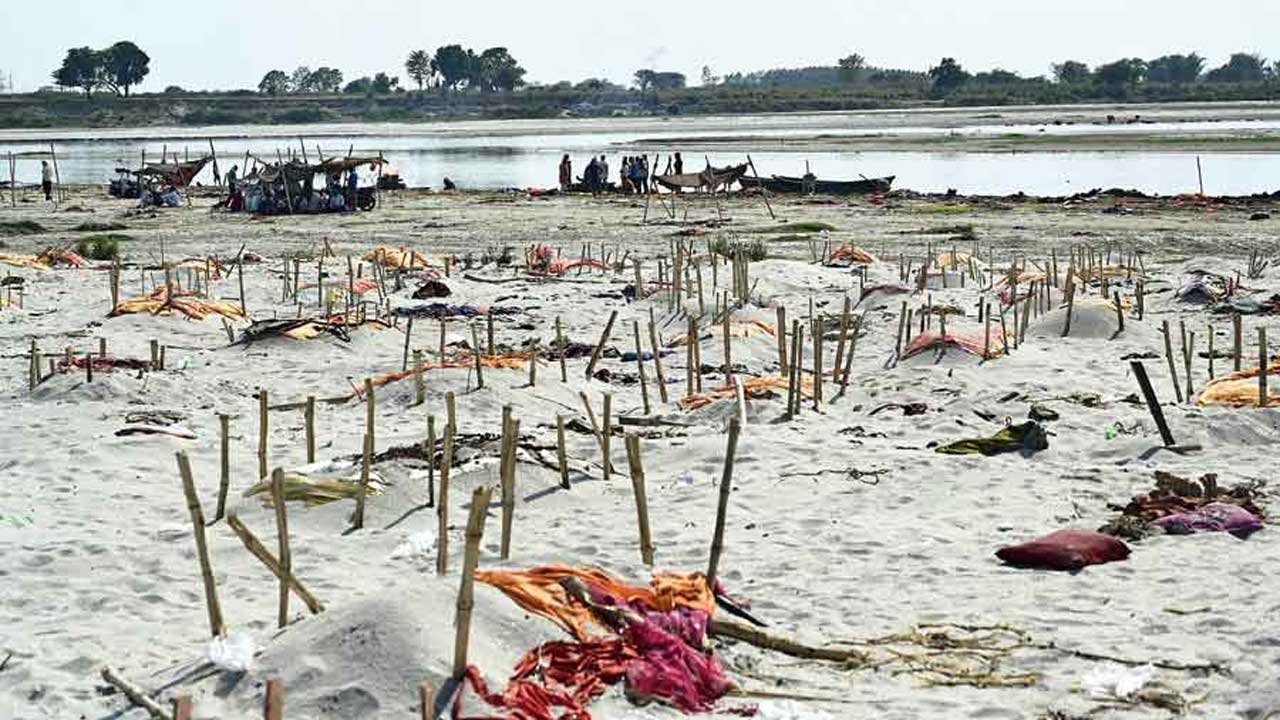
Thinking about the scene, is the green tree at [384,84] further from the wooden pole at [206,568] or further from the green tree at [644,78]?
the wooden pole at [206,568]

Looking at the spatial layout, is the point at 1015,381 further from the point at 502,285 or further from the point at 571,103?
the point at 571,103

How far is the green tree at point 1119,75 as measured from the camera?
100750 millimetres

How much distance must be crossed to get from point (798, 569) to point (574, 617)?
1397 mm

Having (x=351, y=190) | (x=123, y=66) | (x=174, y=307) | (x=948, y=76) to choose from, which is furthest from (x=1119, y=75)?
(x=174, y=307)

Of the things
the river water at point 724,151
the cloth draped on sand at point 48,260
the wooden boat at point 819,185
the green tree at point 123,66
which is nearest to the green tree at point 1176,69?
the river water at point 724,151

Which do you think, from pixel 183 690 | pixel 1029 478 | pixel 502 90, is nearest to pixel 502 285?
pixel 1029 478

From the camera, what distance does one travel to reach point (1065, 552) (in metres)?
6.89

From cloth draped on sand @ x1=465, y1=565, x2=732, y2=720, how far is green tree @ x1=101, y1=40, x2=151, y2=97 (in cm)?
11169

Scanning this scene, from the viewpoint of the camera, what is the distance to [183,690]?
5.36 meters

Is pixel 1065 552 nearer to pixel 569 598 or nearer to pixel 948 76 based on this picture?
pixel 569 598

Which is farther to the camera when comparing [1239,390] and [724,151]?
[724,151]

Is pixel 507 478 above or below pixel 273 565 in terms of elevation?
above

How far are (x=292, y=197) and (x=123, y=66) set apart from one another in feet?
285

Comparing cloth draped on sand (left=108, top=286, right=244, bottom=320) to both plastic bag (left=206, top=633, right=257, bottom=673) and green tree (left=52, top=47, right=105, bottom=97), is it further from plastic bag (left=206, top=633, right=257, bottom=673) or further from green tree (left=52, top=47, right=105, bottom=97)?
green tree (left=52, top=47, right=105, bottom=97)
